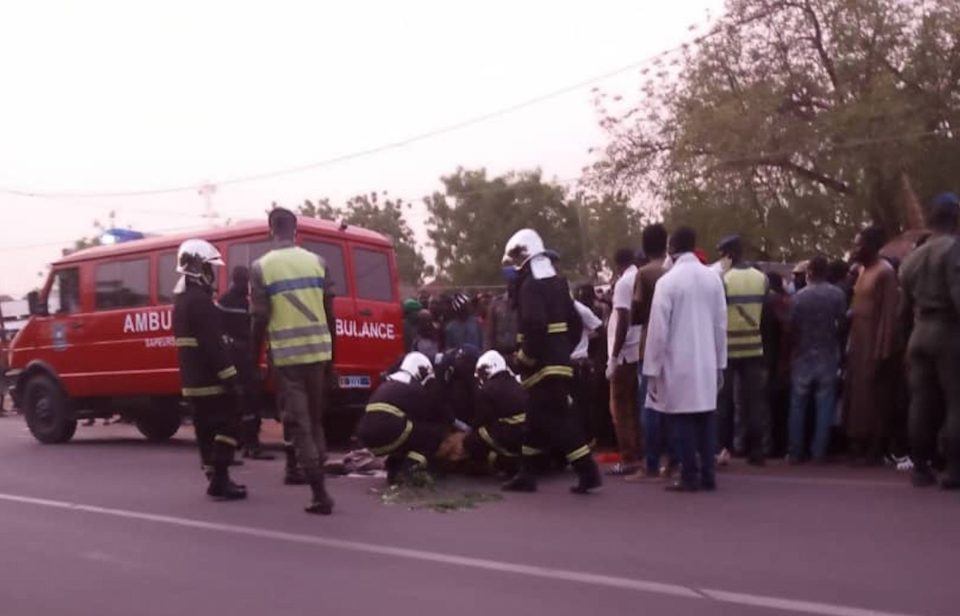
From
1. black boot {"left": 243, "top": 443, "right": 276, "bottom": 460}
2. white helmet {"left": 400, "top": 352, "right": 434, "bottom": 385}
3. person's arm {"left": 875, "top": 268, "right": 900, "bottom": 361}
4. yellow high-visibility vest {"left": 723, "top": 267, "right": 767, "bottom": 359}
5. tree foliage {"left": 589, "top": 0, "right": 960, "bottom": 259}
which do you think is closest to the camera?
white helmet {"left": 400, "top": 352, "right": 434, "bottom": 385}

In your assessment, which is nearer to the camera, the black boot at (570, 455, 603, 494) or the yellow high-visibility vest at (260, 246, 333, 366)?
the yellow high-visibility vest at (260, 246, 333, 366)

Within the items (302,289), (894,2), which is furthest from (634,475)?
(894,2)

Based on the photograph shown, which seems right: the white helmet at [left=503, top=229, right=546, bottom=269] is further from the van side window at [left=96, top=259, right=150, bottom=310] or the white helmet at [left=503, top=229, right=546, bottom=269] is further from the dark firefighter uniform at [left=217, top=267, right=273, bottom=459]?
the van side window at [left=96, top=259, right=150, bottom=310]

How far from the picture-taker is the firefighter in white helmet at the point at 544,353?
27.6 feet

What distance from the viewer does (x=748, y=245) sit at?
29.6 meters

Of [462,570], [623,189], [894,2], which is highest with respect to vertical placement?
[894,2]

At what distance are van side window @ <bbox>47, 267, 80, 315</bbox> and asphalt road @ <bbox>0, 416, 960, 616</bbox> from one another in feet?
14.9

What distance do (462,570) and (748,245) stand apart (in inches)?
962

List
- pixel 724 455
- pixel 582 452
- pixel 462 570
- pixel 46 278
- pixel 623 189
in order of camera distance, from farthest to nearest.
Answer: pixel 623 189 < pixel 46 278 < pixel 724 455 < pixel 582 452 < pixel 462 570

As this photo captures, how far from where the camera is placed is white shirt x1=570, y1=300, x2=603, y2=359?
10.1 meters

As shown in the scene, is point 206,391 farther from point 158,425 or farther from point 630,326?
point 158,425

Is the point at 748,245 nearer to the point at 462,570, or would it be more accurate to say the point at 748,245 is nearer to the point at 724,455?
the point at 724,455

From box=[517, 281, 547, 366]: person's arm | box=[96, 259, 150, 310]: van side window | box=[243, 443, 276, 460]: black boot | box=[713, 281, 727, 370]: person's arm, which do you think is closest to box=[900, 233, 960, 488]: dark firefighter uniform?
box=[713, 281, 727, 370]: person's arm

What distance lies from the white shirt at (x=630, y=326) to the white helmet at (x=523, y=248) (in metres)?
1.11
